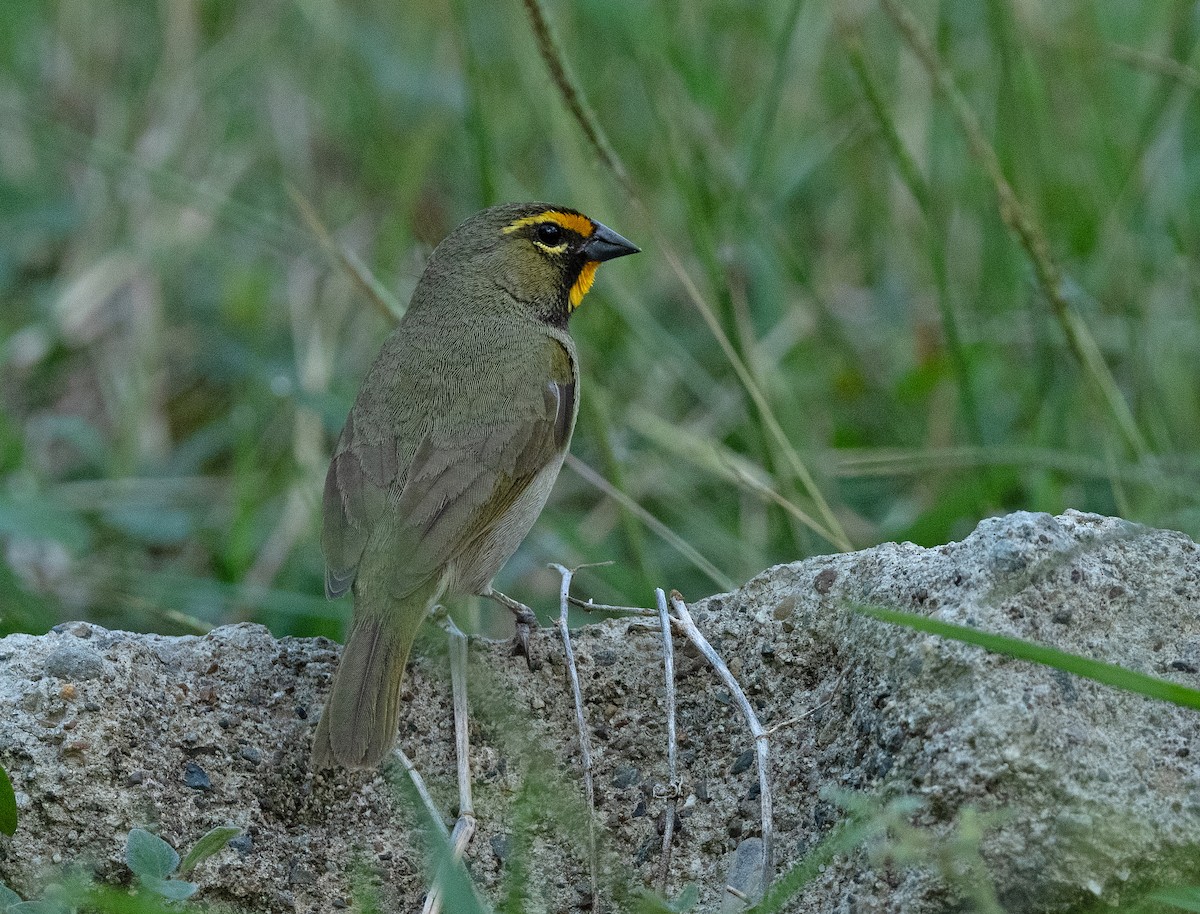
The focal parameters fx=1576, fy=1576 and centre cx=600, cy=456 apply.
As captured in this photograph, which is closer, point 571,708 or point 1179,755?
point 1179,755

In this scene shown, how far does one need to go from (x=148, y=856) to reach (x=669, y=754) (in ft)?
3.03

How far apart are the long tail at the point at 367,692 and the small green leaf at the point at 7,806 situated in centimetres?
55

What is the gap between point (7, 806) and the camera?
2664 millimetres

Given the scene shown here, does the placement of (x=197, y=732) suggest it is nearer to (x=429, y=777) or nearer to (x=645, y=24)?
(x=429, y=777)

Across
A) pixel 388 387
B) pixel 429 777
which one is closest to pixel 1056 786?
pixel 429 777

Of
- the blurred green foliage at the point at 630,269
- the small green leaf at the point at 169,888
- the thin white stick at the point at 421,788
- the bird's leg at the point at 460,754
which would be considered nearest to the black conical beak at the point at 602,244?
the blurred green foliage at the point at 630,269

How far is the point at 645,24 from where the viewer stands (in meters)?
6.12

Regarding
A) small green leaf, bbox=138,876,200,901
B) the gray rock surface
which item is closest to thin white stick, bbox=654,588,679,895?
the gray rock surface

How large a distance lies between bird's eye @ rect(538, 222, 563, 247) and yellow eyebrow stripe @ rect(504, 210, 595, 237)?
14mm

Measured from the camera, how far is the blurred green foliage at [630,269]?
4.91m

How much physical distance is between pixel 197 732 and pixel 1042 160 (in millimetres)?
4310

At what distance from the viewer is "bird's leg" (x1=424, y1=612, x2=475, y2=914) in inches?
107

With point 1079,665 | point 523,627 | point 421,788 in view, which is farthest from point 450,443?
point 1079,665

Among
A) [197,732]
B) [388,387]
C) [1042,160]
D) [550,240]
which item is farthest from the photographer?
[1042,160]
